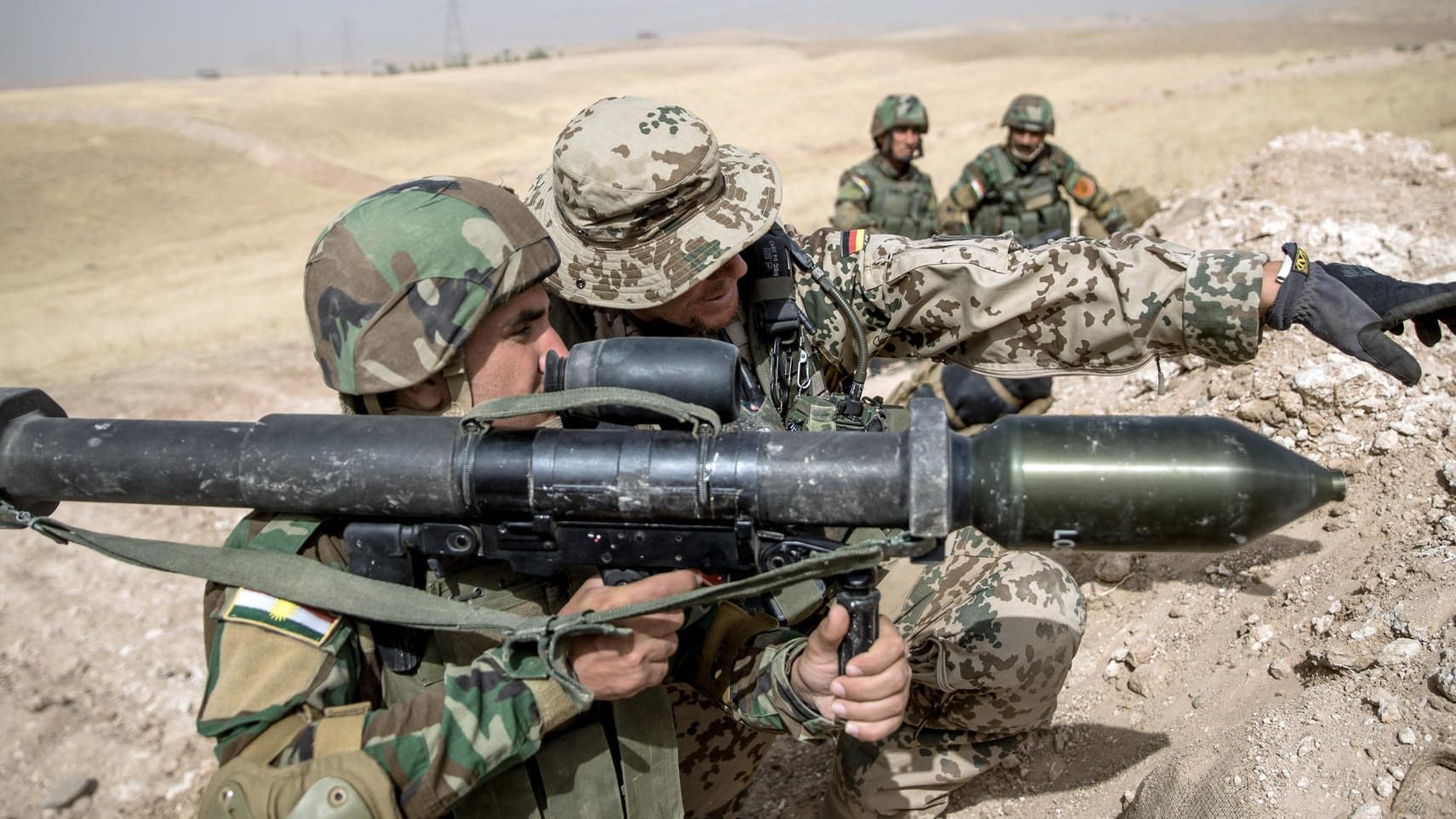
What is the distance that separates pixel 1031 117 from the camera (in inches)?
342

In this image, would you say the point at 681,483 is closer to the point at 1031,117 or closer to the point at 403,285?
the point at 403,285

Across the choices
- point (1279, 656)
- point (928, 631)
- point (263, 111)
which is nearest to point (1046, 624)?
point (928, 631)

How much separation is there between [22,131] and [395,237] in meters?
29.0

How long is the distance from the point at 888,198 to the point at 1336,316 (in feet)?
23.6

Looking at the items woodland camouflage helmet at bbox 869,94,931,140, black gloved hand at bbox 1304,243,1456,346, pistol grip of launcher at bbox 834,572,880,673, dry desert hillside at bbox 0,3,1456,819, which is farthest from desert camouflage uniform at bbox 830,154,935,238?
pistol grip of launcher at bbox 834,572,880,673

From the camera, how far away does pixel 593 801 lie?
2367mm

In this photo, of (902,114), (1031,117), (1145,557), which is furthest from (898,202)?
(1145,557)

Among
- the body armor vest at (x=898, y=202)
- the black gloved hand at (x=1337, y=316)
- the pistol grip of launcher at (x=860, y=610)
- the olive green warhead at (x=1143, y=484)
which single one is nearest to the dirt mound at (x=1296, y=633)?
the black gloved hand at (x=1337, y=316)

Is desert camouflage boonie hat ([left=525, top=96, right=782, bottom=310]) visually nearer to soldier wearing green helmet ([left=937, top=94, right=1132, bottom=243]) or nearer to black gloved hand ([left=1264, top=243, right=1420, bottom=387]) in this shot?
black gloved hand ([left=1264, top=243, right=1420, bottom=387])

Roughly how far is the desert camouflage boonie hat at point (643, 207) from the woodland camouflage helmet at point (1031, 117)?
251 inches

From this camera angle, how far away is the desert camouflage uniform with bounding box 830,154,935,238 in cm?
937

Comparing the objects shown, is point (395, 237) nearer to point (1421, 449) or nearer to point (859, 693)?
point (859, 693)

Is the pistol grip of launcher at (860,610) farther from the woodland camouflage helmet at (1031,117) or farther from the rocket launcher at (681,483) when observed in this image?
the woodland camouflage helmet at (1031,117)

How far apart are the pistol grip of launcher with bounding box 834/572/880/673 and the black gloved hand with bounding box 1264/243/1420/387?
4.63ft
